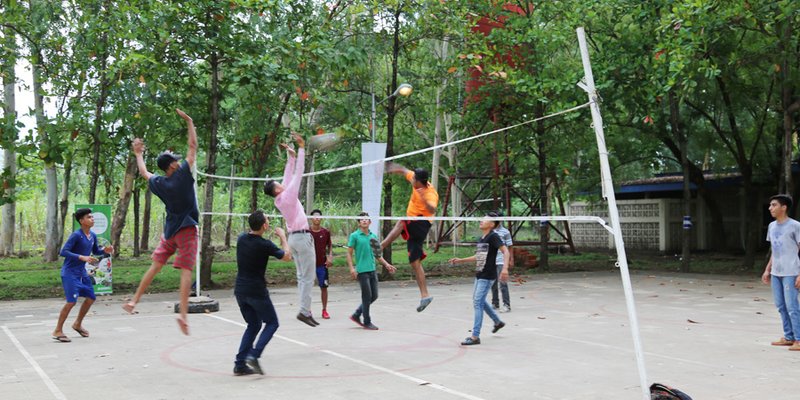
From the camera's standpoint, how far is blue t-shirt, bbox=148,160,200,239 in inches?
300

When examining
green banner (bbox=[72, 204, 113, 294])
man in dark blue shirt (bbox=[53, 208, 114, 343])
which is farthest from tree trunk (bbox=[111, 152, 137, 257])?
man in dark blue shirt (bbox=[53, 208, 114, 343])

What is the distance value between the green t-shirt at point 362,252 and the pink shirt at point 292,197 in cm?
188

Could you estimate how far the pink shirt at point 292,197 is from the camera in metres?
8.66

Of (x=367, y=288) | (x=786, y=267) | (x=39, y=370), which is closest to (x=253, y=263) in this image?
(x=39, y=370)

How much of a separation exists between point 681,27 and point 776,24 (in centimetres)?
291

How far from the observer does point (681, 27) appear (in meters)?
16.3

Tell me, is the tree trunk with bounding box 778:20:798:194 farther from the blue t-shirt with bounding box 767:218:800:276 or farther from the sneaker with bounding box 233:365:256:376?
the sneaker with bounding box 233:365:256:376

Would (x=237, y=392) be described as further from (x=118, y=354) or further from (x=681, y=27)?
(x=681, y=27)

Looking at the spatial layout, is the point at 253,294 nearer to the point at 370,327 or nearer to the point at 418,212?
the point at 418,212

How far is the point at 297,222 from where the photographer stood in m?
9.05

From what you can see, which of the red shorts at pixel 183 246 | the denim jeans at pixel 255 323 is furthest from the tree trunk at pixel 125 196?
the denim jeans at pixel 255 323

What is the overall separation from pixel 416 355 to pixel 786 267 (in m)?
4.70

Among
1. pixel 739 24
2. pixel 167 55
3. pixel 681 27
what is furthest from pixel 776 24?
pixel 167 55

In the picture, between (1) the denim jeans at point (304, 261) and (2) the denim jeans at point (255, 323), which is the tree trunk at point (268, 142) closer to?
(1) the denim jeans at point (304, 261)
